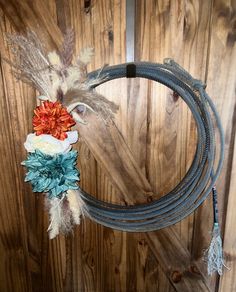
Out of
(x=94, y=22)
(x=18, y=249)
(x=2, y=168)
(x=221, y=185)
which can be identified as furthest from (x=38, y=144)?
(x=221, y=185)

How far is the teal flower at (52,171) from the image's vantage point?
98 centimetres

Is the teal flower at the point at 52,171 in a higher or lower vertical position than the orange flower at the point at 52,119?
lower

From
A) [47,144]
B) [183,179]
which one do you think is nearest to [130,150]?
[183,179]

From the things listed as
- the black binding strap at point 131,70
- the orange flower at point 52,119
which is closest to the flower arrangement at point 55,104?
the orange flower at point 52,119

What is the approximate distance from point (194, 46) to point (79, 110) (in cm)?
50

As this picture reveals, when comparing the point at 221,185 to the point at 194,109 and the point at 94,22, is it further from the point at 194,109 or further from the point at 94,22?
the point at 94,22

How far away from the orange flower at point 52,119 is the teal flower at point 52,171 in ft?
0.25

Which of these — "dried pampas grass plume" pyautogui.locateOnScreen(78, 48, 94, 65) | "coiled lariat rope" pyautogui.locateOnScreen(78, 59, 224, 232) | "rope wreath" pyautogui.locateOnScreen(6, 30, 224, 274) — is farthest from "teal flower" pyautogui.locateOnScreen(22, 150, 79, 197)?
"dried pampas grass plume" pyautogui.locateOnScreen(78, 48, 94, 65)

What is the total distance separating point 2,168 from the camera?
3.91 feet

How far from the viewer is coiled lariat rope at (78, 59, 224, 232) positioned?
100cm

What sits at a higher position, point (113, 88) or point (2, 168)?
point (113, 88)

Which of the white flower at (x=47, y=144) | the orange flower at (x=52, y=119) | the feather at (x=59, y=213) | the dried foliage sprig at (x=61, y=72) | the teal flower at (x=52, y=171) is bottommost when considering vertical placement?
the feather at (x=59, y=213)

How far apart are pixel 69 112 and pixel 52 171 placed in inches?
8.7

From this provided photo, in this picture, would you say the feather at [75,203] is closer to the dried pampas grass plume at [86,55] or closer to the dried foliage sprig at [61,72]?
the dried foliage sprig at [61,72]
